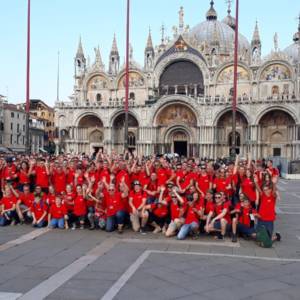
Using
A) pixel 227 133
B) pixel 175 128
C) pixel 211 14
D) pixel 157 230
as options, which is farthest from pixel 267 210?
pixel 211 14

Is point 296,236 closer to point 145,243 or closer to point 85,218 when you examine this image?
point 145,243

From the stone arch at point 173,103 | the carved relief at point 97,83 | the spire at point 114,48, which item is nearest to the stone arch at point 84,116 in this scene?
the carved relief at point 97,83

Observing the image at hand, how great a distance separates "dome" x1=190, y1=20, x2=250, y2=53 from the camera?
54.1 metres

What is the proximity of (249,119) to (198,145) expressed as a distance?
631cm

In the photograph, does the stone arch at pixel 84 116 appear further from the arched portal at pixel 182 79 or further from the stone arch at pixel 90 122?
the arched portal at pixel 182 79

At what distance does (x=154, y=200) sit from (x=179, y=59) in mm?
38461

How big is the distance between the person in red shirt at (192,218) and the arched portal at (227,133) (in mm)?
35036

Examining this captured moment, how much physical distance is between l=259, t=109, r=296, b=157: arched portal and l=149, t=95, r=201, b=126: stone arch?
7.30 m

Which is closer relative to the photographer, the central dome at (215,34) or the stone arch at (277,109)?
the stone arch at (277,109)

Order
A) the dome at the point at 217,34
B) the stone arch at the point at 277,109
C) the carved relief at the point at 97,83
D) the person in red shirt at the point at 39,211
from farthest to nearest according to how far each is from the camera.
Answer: the dome at the point at 217,34, the carved relief at the point at 97,83, the stone arch at the point at 277,109, the person in red shirt at the point at 39,211

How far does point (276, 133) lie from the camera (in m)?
43.7

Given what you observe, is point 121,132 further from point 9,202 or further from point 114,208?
point 114,208

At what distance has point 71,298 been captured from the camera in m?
5.93

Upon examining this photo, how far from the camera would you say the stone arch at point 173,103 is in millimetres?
44344
